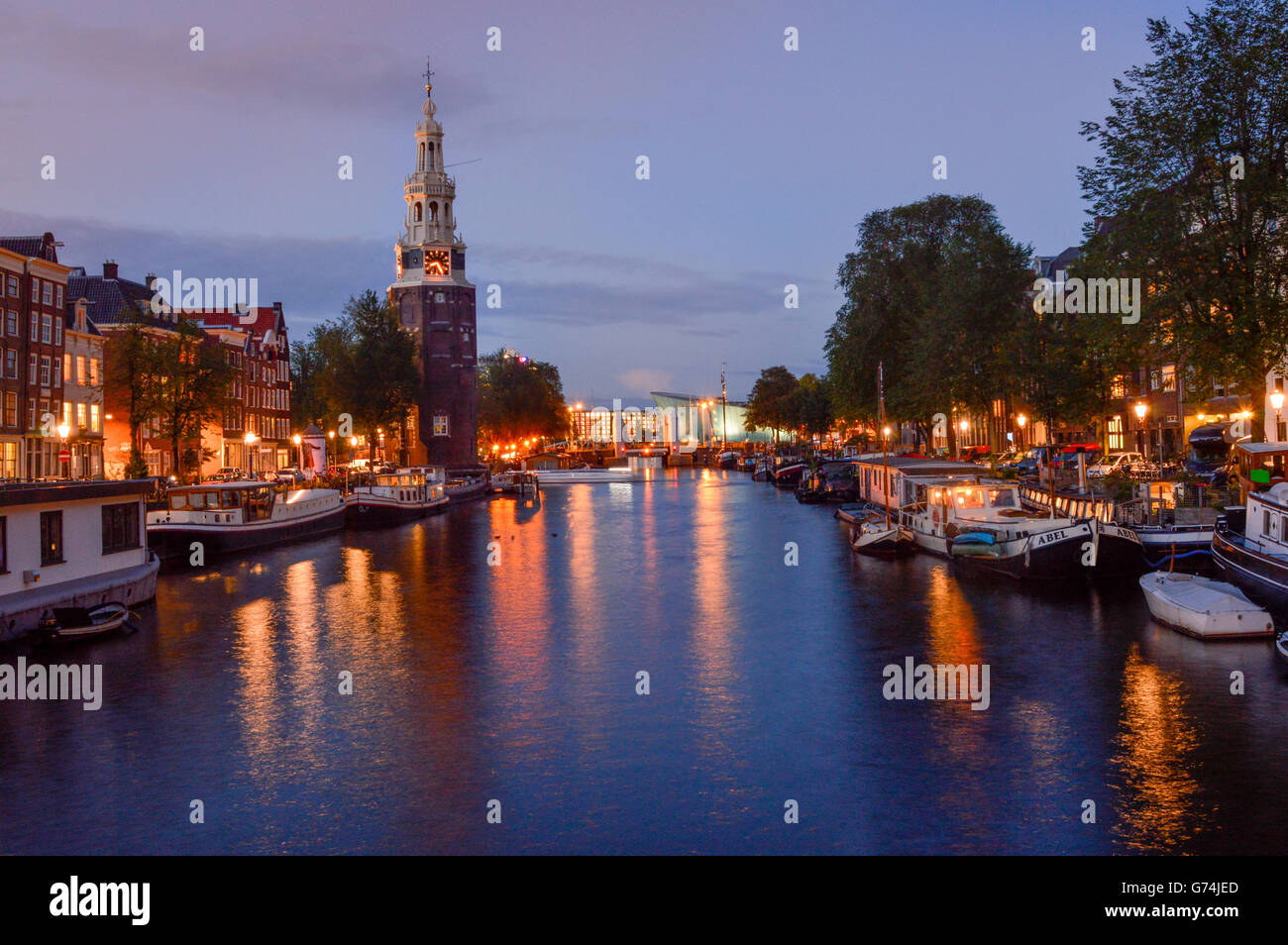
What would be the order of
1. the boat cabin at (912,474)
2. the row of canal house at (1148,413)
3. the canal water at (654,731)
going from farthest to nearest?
the boat cabin at (912,474), the row of canal house at (1148,413), the canal water at (654,731)

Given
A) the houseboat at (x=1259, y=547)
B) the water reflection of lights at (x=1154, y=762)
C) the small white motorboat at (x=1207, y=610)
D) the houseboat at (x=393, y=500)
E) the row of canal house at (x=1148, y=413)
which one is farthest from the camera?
the houseboat at (x=393, y=500)

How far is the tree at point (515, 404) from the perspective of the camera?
164 m

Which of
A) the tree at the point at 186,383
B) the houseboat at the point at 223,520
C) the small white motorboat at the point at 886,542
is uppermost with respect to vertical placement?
the tree at the point at 186,383

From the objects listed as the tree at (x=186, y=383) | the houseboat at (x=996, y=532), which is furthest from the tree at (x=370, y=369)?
the houseboat at (x=996, y=532)

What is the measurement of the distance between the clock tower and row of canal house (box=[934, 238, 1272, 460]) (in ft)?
183

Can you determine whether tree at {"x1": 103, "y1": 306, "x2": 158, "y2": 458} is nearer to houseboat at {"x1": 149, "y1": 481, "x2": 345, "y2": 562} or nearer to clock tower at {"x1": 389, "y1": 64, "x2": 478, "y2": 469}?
houseboat at {"x1": 149, "y1": 481, "x2": 345, "y2": 562}

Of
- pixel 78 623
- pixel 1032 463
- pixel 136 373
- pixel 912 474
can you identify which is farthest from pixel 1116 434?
pixel 78 623

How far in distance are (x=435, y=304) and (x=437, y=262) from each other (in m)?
5.03

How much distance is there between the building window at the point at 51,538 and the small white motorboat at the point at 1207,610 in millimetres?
29078

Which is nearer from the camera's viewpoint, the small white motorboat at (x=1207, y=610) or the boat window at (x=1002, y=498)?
the small white motorboat at (x=1207, y=610)

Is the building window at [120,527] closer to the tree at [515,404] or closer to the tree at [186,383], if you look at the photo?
the tree at [186,383]
